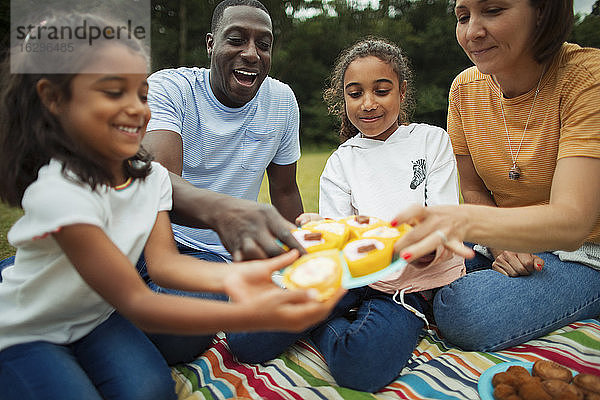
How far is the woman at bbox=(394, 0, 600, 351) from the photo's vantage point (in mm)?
1232

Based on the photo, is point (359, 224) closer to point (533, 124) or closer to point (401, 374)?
point (401, 374)

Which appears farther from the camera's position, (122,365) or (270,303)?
(122,365)

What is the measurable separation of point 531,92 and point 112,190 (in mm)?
1343

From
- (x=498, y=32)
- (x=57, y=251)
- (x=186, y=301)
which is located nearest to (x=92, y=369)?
(x=57, y=251)

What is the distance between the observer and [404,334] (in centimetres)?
141

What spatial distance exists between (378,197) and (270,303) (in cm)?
94

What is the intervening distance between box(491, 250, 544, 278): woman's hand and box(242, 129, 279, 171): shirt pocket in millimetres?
988

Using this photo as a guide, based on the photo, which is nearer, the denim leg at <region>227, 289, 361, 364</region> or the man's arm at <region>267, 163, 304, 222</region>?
the denim leg at <region>227, 289, 361, 364</region>

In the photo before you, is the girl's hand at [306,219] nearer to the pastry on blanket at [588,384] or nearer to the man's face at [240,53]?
the man's face at [240,53]

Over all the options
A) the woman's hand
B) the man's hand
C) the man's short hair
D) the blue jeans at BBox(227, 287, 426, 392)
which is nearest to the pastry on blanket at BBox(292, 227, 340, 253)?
the man's hand

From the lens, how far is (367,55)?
5.65ft

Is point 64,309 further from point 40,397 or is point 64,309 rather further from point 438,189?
point 438,189

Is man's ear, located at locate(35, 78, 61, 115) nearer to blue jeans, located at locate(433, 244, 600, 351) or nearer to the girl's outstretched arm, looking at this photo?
the girl's outstretched arm

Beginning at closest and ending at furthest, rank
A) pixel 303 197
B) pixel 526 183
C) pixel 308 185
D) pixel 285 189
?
pixel 526 183
pixel 285 189
pixel 303 197
pixel 308 185
